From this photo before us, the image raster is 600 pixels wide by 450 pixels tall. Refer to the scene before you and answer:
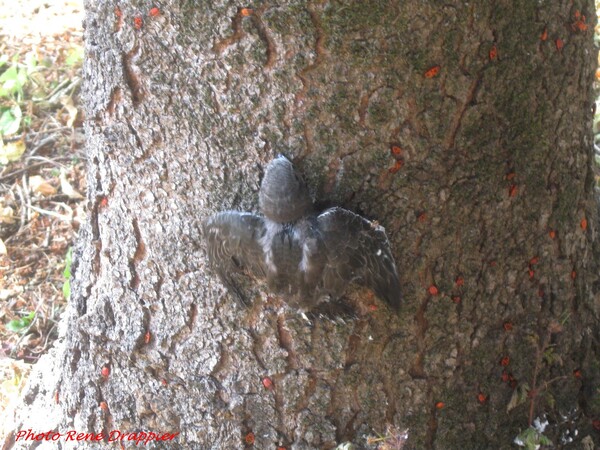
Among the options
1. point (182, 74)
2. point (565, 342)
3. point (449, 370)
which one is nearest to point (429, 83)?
point (182, 74)

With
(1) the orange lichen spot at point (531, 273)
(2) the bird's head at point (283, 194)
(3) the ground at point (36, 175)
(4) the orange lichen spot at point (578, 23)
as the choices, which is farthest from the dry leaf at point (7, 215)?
(4) the orange lichen spot at point (578, 23)

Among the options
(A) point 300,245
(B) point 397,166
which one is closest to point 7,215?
(A) point 300,245

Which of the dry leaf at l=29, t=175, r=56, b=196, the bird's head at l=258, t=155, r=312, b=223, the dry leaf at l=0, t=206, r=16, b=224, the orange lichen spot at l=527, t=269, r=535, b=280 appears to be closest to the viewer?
the bird's head at l=258, t=155, r=312, b=223

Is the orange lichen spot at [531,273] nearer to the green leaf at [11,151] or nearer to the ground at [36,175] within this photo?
the ground at [36,175]

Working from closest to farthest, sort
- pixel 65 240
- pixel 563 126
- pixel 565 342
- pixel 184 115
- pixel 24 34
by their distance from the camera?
pixel 184 115
pixel 563 126
pixel 565 342
pixel 65 240
pixel 24 34

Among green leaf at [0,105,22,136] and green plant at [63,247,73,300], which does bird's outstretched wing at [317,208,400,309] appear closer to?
green plant at [63,247,73,300]

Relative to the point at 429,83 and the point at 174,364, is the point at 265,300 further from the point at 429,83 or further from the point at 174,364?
the point at 429,83

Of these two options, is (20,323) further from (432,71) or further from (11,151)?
(432,71)

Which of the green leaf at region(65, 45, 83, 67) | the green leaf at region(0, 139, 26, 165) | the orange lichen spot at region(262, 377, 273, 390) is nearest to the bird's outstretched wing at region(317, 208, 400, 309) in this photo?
the orange lichen spot at region(262, 377, 273, 390)
